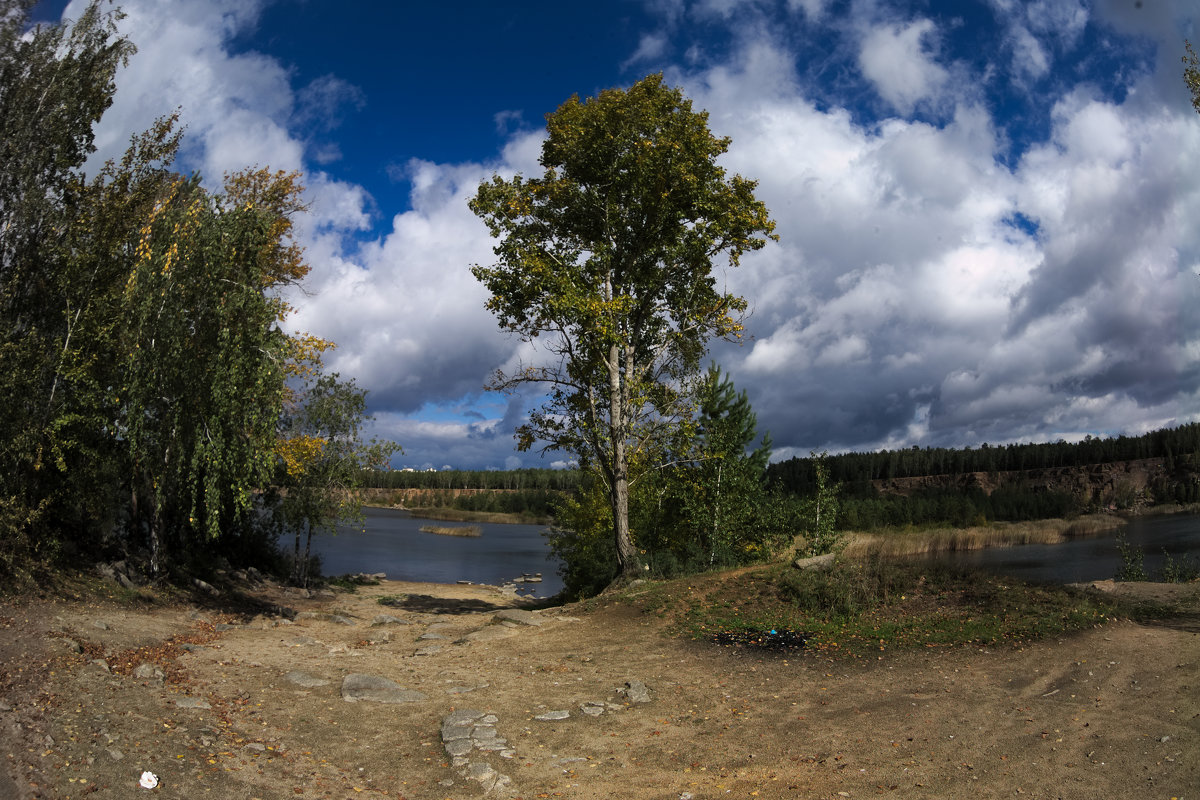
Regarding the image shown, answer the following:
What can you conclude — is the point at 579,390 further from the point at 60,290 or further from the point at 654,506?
the point at 60,290

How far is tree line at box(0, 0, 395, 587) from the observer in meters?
15.4

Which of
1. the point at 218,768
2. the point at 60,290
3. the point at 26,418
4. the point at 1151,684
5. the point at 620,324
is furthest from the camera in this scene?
the point at 620,324

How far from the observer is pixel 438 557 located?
57594mm

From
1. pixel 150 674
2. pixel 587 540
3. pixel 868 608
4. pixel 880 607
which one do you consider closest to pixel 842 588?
pixel 868 608

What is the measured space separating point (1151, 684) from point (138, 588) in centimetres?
1958

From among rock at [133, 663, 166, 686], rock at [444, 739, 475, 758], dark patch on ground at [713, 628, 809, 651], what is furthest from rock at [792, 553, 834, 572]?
rock at [133, 663, 166, 686]

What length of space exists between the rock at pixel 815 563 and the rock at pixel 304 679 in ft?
32.6

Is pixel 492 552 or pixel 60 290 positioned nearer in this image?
pixel 60 290

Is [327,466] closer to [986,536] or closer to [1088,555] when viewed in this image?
[1088,555]

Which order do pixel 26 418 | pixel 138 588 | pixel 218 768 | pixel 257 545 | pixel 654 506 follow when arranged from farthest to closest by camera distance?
pixel 257 545 → pixel 654 506 → pixel 138 588 → pixel 26 418 → pixel 218 768

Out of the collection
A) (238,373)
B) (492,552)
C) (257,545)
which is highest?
(238,373)

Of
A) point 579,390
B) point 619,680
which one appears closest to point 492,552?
point 579,390

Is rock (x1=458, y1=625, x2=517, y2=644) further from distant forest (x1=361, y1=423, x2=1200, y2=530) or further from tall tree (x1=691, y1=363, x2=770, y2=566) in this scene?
distant forest (x1=361, y1=423, x2=1200, y2=530)

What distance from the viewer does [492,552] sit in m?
65.6
